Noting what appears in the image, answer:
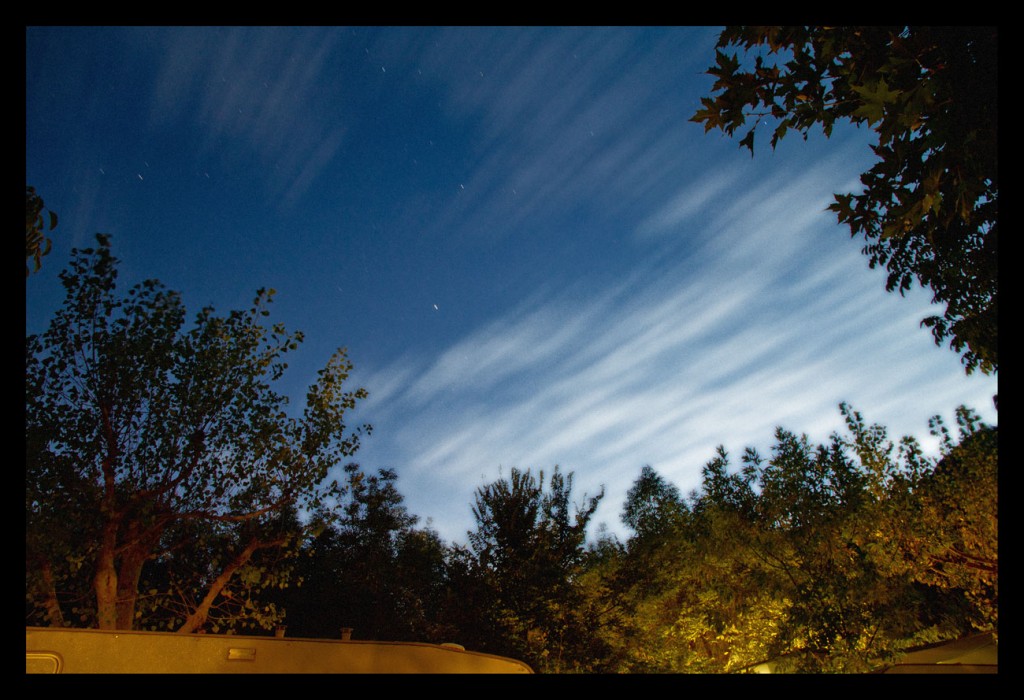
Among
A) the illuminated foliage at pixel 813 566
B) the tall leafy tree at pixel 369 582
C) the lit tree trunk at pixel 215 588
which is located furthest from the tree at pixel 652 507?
the lit tree trunk at pixel 215 588

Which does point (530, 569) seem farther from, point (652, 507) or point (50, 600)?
point (50, 600)

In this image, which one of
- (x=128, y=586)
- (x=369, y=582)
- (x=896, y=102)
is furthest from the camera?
(x=369, y=582)

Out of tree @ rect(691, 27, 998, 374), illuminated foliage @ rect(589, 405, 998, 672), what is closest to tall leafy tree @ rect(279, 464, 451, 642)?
illuminated foliage @ rect(589, 405, 998, 672)

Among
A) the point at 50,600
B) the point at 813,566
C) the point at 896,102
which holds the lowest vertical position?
the point at 813,566

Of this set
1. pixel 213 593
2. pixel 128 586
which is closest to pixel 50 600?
pixel 128 586

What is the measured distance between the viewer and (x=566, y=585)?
76.4 ft

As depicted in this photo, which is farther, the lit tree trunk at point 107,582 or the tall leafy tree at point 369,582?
the tall leafy tree at point 369,582

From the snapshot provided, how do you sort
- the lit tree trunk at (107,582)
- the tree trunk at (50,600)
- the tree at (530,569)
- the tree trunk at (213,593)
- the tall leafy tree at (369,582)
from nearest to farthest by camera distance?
the tree trunk at (50,600)
the lit tree trunk at (107,582)
the tree trunk at (213,593)
the tree at (530,569)
the tall leafy tree at (369,582)

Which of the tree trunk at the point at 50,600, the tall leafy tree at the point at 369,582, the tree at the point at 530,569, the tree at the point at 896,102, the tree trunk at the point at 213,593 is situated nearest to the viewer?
the tree at the point at 896,102

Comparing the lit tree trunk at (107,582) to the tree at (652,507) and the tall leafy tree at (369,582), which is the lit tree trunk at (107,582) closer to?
the tall leafy tree at (369,582)

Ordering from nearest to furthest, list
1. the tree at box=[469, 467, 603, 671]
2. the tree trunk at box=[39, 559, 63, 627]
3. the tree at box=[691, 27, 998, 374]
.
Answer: the tree at box=[691, 27, 998, 374] → the tree trunk at box=[39, 559, 63, 627] → the tree at box=[469, 467, 603, 671]

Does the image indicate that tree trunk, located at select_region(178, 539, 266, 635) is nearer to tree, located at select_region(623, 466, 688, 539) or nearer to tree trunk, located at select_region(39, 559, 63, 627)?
tree trunk, located at select_region(39, 559, 63, 627)

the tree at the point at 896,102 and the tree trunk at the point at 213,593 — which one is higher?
the tree at the point at 896,102
